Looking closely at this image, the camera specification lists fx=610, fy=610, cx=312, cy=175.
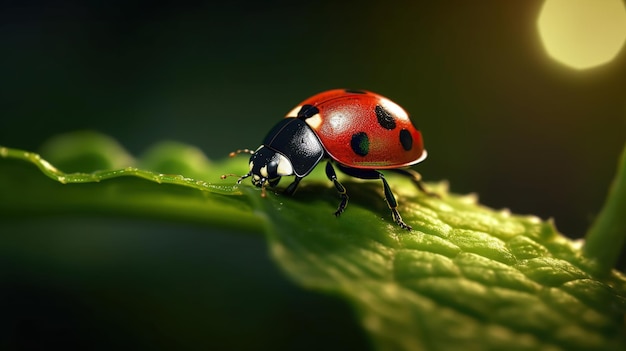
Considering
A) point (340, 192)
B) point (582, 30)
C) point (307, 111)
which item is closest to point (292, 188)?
point (340, 192)

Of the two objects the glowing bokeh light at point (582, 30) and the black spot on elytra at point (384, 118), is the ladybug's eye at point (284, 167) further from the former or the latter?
the glowing bokeh light at point (582, 30)

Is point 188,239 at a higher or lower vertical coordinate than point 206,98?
lower

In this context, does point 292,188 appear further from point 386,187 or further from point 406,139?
point 406,139

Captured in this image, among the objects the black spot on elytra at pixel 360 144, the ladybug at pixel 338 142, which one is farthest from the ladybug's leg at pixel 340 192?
the black spot on elytra at pixel 360 144

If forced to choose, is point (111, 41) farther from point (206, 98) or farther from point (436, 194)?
point (436, 194)

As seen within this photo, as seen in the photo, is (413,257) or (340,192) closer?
(413,257)

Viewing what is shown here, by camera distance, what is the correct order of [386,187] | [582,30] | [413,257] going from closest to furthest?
[413,257]
[386,187]
[582,30]

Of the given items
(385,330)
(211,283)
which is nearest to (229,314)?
(211,283)
